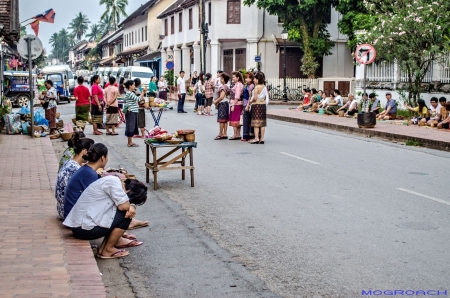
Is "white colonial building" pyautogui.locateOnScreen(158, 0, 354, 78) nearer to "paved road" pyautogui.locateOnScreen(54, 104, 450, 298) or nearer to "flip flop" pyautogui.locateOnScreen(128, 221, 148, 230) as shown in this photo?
"paved road" pyautogui.locateOnScreen(54, 104, 450, 298)

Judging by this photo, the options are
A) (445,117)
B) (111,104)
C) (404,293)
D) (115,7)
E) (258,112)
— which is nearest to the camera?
(404,293)

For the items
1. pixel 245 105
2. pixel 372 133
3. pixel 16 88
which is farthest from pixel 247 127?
pixel 16 88

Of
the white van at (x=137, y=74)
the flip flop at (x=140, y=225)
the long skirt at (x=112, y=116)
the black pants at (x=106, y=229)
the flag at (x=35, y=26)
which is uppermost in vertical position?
the flag at (x=35, y=26)

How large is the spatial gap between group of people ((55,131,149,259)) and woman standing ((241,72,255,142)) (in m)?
9.91

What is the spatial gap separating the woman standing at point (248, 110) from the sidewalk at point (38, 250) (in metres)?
6.86

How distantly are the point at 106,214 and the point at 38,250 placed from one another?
2.44ft

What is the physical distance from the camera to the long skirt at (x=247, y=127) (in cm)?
1720

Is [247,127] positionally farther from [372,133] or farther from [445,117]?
[445,117]

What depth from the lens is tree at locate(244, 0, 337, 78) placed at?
40188 millimetres

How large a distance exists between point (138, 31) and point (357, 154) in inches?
2515

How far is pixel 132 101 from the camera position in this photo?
16.6 metres

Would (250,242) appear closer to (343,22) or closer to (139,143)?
(139,143)

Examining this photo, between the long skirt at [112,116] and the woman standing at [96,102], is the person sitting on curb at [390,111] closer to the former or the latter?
the long skirt at [112,116]

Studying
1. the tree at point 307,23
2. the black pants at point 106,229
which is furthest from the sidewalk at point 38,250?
the tree at point 307,23
